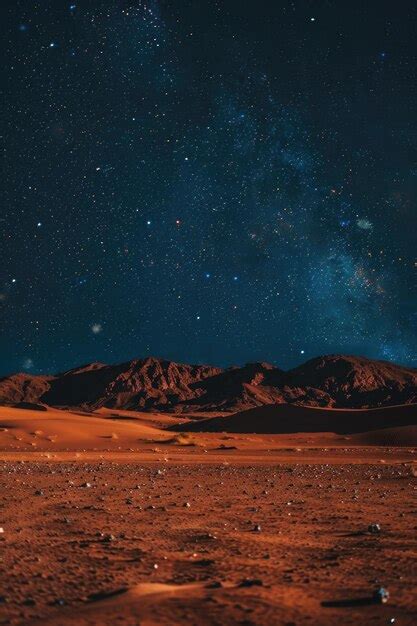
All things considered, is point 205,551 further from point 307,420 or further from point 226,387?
point 226,387

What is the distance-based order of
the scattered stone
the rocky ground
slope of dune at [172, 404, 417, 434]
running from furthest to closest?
slope of dune at [172, 404, 417, 434] < the scattered stone < the rocky ground

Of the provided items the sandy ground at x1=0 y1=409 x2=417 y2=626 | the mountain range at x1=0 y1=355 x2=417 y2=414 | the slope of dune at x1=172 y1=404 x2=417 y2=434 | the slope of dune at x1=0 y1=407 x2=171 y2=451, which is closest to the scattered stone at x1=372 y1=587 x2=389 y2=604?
the sandy ground at x1=0 y1=409 x2=417 y2=626

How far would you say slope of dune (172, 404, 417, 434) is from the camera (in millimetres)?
47062

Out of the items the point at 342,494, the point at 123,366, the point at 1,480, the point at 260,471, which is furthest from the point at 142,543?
the point at 123,366

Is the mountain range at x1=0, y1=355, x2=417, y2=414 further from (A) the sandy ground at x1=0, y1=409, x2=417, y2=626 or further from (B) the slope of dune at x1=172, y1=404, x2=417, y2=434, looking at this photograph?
(A) the sandy ground at x1=0, y1=409, x2=417, y2=626

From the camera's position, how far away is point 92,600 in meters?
4.85

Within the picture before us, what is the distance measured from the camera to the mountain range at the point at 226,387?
489 feet

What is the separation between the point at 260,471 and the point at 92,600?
13.9 metres

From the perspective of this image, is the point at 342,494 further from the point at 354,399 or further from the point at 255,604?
the point at 354,399

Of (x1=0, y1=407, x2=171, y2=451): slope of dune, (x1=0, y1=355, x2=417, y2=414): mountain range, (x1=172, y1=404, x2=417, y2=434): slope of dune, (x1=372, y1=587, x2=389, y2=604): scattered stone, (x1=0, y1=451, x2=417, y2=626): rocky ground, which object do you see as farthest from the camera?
(x1=0, y1=355, x2=417, y2=414): mountain range

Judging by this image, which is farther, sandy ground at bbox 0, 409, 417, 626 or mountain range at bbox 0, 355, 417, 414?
mountain range at bbox 0, 355, 417, 414

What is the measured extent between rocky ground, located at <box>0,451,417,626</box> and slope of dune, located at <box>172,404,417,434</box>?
35189 millimetres

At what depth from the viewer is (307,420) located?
5209cm

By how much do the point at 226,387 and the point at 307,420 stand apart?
398ft
